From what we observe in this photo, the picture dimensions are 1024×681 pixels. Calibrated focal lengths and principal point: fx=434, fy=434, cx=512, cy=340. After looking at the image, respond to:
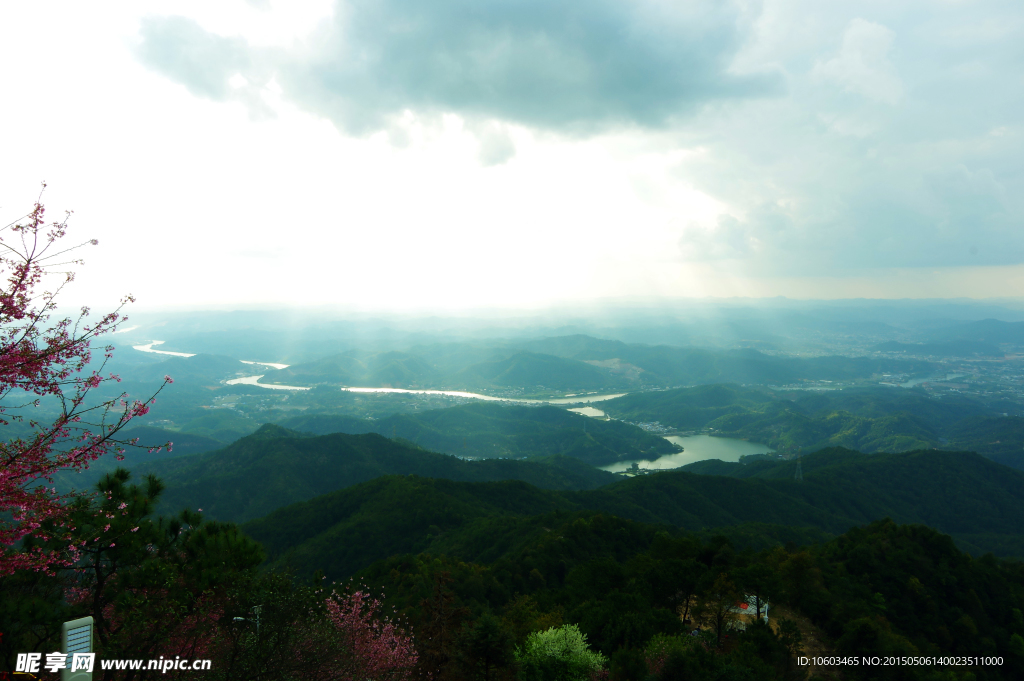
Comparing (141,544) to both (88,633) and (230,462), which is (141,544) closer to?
(88,633)

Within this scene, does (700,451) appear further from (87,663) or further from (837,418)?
(87,663)

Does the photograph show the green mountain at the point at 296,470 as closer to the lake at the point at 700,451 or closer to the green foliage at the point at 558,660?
the lake at the point at 700,451

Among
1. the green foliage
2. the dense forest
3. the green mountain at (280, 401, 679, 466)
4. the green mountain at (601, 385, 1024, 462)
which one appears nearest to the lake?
the green mountain at (280, 401, 679, 466)

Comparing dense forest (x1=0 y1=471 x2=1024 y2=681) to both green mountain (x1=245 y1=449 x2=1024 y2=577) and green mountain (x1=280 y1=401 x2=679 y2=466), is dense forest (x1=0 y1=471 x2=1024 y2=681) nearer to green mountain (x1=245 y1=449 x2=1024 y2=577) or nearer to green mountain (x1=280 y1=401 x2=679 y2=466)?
green mountain (x1=245 y1=449 x2=1024 y2=577)

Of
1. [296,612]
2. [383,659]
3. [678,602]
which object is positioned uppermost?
[296,612]

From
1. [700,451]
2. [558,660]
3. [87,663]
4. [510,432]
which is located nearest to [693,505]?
[558,660]

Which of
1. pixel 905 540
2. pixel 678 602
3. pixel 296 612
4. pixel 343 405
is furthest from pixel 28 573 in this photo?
pixel 343 405
